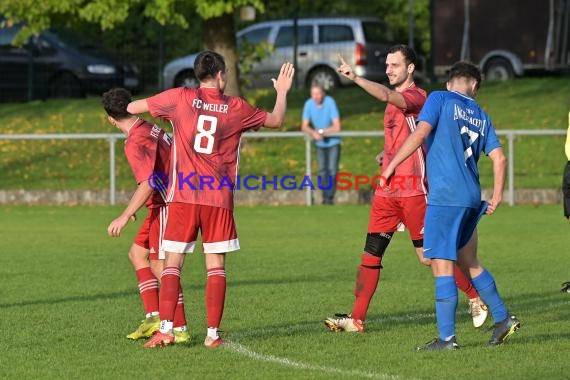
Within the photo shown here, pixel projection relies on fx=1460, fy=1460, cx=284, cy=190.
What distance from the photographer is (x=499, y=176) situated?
366 inches

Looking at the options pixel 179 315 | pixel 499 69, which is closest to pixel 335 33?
pixel 499 69

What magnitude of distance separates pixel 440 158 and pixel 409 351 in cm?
124

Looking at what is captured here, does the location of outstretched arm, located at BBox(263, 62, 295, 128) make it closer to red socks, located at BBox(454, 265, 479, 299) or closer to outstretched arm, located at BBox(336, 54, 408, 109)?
outstretched arm, located at BBox(336, 54, 408, 109)

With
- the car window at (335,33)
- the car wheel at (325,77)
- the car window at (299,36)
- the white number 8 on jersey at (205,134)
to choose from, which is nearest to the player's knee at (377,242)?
the white number 8 on jersey at (205,134)

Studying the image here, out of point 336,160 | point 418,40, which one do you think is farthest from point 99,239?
point 418,40

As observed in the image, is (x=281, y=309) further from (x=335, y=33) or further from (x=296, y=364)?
(x=335, y=33)

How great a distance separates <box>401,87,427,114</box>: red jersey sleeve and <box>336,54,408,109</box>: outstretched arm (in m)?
0.06

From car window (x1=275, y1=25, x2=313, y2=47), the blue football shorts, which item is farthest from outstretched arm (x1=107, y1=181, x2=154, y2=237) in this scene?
car window (x1=275, y1=25, x2=313, y2=47)

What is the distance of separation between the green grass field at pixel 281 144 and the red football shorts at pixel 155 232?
14.4 meters

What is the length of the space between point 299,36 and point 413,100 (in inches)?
959

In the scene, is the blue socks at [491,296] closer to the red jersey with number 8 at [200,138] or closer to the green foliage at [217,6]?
the red jersey with number 8 at [200,138]

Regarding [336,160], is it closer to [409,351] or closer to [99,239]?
[99,239]

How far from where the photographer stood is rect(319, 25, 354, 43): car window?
33906 millimetres

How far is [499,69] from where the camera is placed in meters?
35.7
